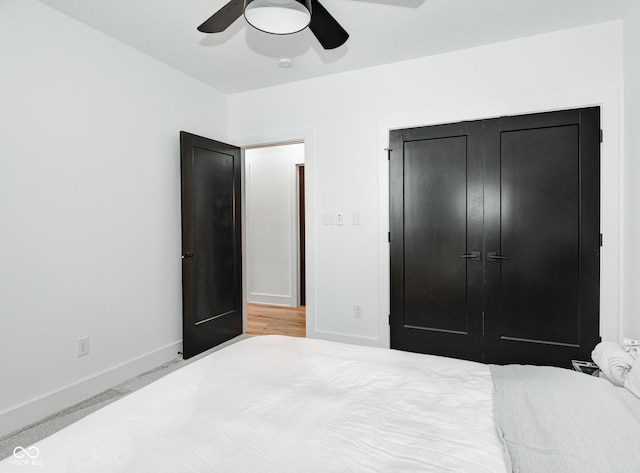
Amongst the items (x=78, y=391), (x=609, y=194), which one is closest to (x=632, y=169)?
(x=609, y=194)

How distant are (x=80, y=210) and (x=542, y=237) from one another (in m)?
3.33

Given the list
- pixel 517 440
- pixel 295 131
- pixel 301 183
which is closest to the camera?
pixel 517 440

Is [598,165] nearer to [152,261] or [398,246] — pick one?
[398,246]

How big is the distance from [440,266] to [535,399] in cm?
200

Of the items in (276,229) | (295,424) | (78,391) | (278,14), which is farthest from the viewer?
(276,229)

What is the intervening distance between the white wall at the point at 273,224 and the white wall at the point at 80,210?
7.01 ft

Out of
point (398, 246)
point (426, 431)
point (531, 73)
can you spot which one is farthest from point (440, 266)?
point (426, 431)

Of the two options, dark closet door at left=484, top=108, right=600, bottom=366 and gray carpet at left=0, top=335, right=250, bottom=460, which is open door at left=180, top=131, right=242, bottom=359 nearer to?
gray carpet at left=0, top=335, right=250, bottom=460

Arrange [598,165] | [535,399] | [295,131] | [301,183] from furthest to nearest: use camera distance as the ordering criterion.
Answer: [301,183], [295,131], [598,165], [535,399]

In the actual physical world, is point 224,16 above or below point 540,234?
above

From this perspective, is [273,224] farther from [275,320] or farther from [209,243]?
[209,243]

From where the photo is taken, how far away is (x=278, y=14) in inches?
66.1

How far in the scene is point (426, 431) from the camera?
1.08m

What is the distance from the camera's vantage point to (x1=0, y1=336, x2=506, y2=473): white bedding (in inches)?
37.3
